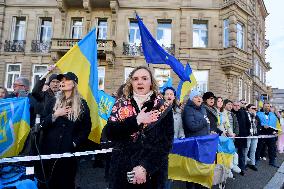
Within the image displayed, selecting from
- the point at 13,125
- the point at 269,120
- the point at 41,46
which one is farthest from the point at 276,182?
the point at 41,46

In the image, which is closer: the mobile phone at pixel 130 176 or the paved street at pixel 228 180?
the mobile phone at pixel 130 176

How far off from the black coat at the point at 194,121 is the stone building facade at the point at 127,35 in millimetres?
13683

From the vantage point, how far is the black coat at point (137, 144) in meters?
2.21

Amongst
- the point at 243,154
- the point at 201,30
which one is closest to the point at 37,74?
the point at 201,30

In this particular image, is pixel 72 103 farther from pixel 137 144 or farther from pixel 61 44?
pixel 61 44

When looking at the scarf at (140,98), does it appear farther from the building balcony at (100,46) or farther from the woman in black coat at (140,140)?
the building balcony at (100,46)

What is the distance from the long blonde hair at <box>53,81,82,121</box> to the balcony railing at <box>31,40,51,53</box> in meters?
17.3

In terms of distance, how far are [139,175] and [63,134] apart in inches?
50.3

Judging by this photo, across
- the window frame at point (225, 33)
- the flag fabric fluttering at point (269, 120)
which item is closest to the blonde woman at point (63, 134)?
the flag fabric fluttering at point (269, 120)

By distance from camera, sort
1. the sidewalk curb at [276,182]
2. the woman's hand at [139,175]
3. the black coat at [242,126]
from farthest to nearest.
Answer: the black coat at [242,126], the sidewalk curb at [276,182], the woman's hand at [139,175]

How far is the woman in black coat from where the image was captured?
219cm

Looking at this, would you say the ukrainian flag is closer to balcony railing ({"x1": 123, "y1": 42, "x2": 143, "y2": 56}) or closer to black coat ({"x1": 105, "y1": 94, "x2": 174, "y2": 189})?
black coat ({"x1": 105, "y1": 94, "x2": 174, "y2": 189})

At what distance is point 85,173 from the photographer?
6430 mm

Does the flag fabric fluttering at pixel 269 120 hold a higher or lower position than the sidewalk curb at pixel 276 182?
higher
